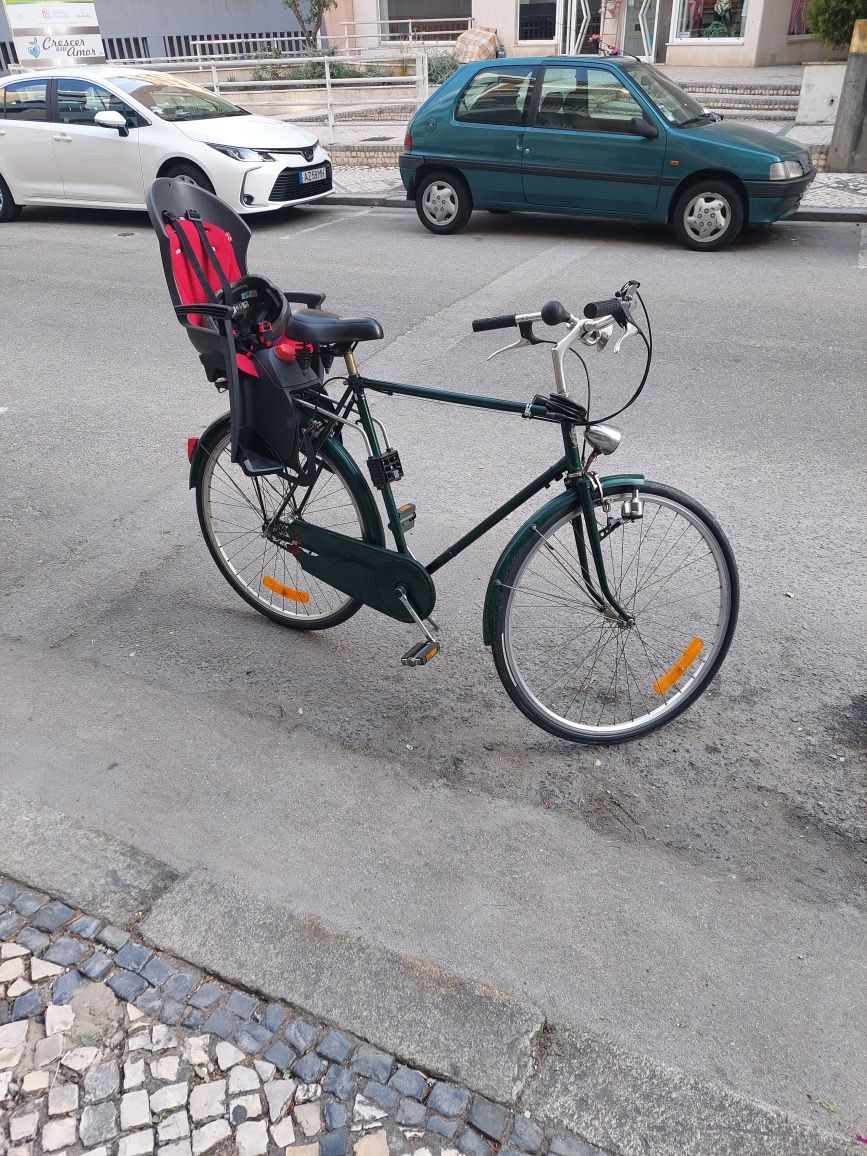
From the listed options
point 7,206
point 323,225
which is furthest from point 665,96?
point 7,206

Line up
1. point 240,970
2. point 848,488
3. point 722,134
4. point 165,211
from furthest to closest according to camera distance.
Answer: point 722,134, point 848,488, point 165,211, point 240,970

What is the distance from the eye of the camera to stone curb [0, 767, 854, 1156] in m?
2.02

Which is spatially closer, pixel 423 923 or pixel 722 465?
pixel 423 923

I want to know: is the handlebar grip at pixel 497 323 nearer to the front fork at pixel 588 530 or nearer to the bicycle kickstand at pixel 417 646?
the front fork at pixel 588 530

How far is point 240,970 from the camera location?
2391mm

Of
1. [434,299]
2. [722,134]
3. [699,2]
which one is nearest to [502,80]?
[722,134]

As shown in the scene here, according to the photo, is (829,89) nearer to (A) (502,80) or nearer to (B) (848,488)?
(A) (502,80)

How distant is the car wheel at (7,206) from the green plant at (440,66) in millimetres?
10435

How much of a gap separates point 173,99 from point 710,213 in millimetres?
6773

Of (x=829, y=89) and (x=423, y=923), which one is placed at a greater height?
(x=829, y=89)

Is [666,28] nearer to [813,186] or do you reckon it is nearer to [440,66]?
[440,66]

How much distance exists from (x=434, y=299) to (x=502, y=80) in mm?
3344

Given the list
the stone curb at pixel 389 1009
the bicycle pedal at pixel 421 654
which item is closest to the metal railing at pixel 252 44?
the bicycle pedal at pixel 421 654

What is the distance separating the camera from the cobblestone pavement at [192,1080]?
201 cm
